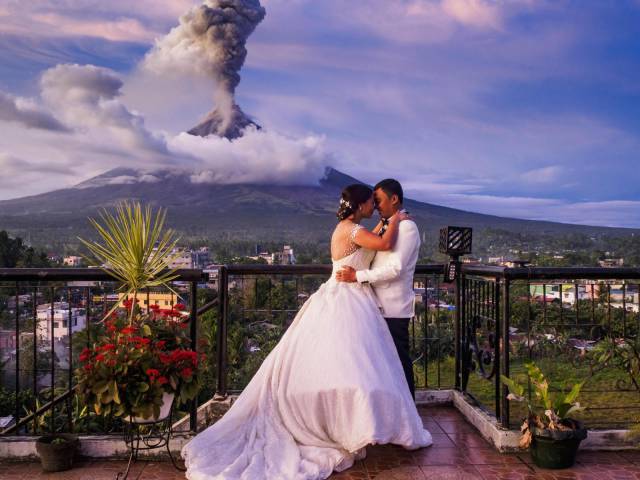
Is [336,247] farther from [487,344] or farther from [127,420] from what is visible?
[127,420]

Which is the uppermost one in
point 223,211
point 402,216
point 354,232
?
point 223,211

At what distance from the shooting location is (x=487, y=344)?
4152mm

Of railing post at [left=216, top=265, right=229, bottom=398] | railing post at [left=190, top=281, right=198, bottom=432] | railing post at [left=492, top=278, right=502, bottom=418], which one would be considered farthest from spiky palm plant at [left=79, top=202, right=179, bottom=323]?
railing post at [left=492, top=278, right=502, bottom=418]

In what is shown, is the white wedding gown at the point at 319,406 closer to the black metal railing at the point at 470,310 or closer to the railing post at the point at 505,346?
the black metal railing at the point at 470,310

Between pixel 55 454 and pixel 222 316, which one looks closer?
pixel 55 454

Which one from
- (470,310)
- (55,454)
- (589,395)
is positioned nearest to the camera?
(55,454)

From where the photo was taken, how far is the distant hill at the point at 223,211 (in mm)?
45656

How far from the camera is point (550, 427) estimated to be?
3344 mm

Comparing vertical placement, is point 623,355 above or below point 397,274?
below

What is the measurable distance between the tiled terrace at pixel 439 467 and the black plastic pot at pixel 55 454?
0.15 ft

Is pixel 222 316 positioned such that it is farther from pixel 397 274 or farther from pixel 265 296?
pixel 397 274

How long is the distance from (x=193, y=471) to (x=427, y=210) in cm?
5352

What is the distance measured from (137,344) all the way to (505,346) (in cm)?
221

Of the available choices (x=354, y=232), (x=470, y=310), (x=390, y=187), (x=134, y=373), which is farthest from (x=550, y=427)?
(x=134, y=373)
